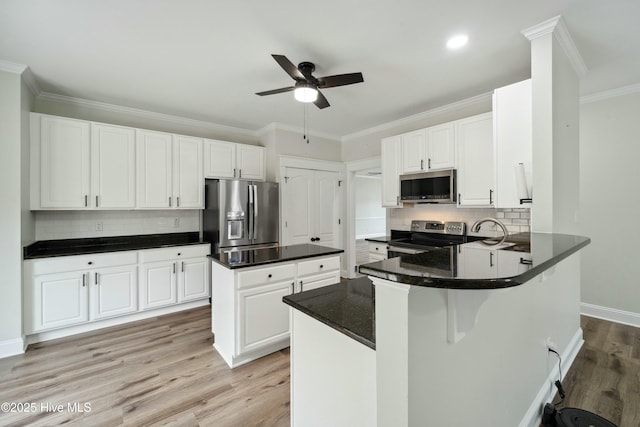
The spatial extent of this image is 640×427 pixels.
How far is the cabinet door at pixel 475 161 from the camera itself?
3023 mm

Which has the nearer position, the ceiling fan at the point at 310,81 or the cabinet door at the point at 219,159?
the ceiling fan at the point at 310,81

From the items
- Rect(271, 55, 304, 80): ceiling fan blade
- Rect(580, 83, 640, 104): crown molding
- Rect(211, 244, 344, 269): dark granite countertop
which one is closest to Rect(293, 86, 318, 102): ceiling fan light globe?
Rect(271, 55, 304, 80): ceiling fan blade

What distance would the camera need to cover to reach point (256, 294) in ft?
7.80

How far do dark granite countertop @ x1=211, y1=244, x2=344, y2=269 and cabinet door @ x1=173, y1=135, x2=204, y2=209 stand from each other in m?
1.59

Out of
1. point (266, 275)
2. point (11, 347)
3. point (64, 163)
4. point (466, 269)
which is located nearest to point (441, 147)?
point (266, 275)

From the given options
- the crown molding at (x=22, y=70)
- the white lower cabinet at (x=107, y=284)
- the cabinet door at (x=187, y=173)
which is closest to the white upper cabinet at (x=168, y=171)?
the cabinet door at (x=187, y=173)

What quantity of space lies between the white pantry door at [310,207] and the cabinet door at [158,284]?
5.42 ft

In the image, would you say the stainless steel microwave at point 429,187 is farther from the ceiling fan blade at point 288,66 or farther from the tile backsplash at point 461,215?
the ceiling fan blade at point 288,66

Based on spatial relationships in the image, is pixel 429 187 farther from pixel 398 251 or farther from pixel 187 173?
pixel 187 173

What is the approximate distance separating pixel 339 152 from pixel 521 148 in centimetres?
334

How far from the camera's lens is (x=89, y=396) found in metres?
2.02

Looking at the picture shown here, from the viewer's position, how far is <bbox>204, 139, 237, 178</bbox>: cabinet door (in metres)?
4.01

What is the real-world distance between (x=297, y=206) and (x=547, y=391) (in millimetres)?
3601

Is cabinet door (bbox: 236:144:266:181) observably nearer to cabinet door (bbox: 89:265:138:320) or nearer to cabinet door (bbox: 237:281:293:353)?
cabinet door (bbox: 89:265:138:320)
